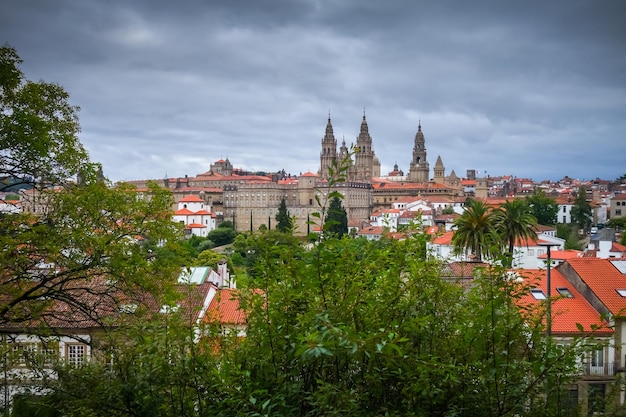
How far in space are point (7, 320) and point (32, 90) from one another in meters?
3.45

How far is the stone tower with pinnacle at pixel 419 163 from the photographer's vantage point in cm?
12531

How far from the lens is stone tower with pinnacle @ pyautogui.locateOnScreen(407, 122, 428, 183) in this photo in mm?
125312

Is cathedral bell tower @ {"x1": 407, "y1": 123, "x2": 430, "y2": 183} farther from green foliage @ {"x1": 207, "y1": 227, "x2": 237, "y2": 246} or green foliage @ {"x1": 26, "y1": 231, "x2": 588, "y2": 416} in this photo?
green foliage @ {"x1": 26, "y1": 231, "x2": 588, "y2": 416}

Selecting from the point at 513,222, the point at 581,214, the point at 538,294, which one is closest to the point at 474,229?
the point at 513,222

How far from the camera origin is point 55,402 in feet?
17.3

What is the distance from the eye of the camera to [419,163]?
126m

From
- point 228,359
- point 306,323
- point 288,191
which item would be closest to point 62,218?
point 228,359

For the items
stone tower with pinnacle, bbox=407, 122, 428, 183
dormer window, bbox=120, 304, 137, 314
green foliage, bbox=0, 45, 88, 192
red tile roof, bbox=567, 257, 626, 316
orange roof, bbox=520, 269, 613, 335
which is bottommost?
orange roof, bbox=520, 269, 613, 335

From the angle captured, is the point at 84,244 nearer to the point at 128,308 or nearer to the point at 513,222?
the point at 128,308

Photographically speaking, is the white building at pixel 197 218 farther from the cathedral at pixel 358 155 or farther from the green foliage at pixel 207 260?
the green foliage at pixel 207 260

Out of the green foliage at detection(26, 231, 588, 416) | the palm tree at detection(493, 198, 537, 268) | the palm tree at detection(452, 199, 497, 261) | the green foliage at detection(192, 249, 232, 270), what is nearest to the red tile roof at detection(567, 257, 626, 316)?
the palm tree at detection(493, 198, 537, 268)

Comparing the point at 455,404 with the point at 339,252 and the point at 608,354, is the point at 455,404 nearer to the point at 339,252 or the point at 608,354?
the point at 339,252

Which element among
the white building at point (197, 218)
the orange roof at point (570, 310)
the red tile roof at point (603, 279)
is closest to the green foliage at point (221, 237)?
the white building at point (197, 218)

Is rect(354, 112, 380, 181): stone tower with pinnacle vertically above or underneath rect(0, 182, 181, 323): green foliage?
above
